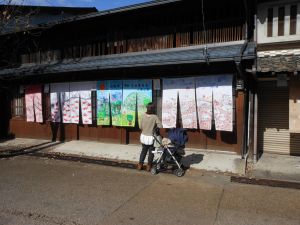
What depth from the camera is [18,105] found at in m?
14.9

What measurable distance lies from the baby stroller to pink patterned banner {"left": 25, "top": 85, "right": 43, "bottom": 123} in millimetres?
7108

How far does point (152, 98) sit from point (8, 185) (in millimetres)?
5415

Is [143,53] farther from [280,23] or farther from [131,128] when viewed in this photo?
[280,23]

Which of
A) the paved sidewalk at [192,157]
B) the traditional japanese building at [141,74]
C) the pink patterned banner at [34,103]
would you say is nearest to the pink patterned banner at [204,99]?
the traditional japanese building at [141,74]

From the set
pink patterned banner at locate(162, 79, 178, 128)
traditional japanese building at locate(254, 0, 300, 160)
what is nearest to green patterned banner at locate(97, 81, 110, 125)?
pink patterned banner at locate(162, 79, 178, 128)

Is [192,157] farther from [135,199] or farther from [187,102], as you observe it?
[135,199]

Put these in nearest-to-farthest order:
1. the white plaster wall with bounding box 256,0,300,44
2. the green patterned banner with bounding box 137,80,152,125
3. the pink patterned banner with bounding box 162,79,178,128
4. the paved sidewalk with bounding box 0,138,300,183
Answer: the paved sidewalk with bounding box 0,138,300,183
the white plaster wall with bounding box 256,0,300,44
the pink patterned banner with bounding box 162,79,178,128
the green patterned banner with bounding box 137,80,152,125

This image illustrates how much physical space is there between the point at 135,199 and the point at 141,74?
5803 mm

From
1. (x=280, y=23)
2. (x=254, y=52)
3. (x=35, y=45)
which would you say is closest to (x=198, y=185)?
(x=254, y=52)

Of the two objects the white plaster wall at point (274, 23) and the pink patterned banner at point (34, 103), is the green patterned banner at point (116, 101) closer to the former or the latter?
the pink patterned banner at point (34, 103)

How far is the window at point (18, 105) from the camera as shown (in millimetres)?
14743

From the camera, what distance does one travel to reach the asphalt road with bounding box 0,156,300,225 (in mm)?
5562

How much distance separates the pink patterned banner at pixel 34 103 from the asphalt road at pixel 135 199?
526 cm

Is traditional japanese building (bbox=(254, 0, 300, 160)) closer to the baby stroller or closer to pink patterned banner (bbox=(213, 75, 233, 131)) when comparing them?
pink patterned banner (bbox=(213, 75, 233, 131))
